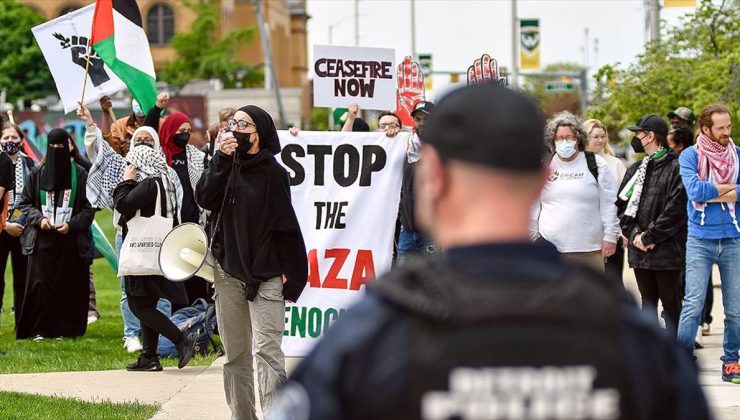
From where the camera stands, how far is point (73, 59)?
41.9ft

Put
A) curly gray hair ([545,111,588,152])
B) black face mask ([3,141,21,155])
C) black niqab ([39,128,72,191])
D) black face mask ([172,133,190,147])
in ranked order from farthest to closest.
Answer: black face mask ([3,141,21,155])
black niqab ([39,128,72,191])
black face mask ([172,133,190,147])
curly gray hair ([545,111,588,152])

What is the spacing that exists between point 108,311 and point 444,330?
1414cm

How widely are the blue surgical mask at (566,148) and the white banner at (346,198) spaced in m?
1.31

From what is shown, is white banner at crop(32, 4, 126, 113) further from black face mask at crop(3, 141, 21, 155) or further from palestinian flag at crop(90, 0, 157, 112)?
black face mask at crop(3, 141, 21, 155)

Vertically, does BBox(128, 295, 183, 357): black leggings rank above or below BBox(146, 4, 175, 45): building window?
below

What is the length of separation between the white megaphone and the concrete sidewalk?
36.6 inches

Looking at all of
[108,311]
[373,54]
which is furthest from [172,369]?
[108,311]

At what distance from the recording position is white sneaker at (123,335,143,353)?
11.7 metres

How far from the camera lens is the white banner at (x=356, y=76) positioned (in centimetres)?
1194

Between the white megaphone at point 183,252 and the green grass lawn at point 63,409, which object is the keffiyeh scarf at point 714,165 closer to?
the white megaphone at point 183,252

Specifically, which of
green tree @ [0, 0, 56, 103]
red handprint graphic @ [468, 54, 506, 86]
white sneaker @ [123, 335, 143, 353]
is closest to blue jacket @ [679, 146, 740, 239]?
red handprint graphic @ [468, 54, 506, 86]

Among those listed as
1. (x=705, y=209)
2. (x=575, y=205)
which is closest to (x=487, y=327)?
(x=705, y=209)

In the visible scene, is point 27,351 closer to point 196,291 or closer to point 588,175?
point 196,291

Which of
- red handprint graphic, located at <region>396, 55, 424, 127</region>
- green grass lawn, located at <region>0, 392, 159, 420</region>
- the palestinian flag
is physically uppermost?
the palestinian flag
